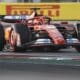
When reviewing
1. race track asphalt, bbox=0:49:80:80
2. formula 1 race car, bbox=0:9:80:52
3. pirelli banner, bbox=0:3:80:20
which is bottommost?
race track asphalt, bbox=0:49:80:80

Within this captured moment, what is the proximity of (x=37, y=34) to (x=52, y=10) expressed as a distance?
1.63 meters

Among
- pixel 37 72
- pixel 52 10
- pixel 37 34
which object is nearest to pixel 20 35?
pixel 37 34

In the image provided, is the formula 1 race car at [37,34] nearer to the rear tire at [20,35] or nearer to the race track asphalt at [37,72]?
the rear tire at [20,35]

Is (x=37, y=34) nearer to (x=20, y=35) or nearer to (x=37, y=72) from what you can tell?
(x=20, y=35)

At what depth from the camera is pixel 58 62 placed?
9344mm

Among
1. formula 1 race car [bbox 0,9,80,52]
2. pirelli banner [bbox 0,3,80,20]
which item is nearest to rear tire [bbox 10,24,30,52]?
formula 1 race car [bbox 0,9,80,52]

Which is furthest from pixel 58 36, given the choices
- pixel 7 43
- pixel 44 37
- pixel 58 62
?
pixel 58 62

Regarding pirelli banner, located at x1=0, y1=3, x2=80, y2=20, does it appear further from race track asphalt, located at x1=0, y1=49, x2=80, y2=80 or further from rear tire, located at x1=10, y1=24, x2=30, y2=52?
race track asphalt, located at x1=0, y1=49, x2=80, y2=80

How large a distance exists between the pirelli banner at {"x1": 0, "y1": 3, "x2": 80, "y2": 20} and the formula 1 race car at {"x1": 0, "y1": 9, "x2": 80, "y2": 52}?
961 mm

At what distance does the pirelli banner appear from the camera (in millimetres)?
13357

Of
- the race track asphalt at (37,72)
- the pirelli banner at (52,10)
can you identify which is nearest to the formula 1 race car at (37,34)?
the pirelli banner at (52,10)

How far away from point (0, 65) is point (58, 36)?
6.51ft

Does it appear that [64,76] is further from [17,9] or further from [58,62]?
[17,9]

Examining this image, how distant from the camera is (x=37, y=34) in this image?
11992mm
